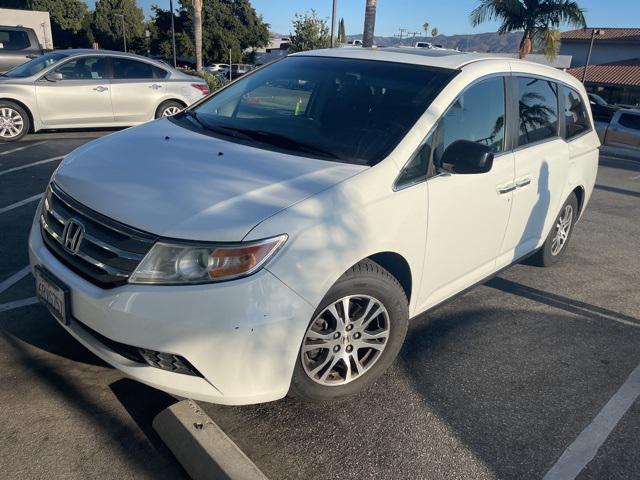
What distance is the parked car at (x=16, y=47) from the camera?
13977 millimetres

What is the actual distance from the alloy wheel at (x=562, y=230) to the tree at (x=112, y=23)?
193ft

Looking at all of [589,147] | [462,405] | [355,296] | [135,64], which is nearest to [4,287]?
[355,296]

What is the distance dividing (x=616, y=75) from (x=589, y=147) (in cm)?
4136

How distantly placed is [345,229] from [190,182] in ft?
2.54

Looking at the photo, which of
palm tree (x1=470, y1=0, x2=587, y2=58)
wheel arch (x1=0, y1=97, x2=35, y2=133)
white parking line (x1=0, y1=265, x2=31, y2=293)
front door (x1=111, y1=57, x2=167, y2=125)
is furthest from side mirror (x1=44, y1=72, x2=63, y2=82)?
palm tree (x1=470, y1=0, x2=587, y2=58)

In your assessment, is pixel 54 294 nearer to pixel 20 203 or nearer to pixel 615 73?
pixel 20 203

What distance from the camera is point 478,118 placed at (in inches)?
136

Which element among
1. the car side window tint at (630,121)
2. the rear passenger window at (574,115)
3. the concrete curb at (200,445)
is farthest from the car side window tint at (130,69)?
the car side window tint at (630,121)

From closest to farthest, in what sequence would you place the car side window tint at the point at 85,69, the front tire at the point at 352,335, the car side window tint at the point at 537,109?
1. the front tire at the point at 352,335
2. the car side window tint at the point at 537,109
3. the car side window tint at the point at 85,69

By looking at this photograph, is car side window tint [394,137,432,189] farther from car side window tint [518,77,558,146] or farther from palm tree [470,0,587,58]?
palm tree [470,0,587,58]

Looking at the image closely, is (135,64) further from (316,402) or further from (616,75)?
(616,75)

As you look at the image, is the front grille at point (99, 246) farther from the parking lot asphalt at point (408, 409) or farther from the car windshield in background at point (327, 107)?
the car windshield in background at point (327, 107)

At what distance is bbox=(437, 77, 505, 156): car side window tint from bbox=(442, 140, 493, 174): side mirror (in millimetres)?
Result: 91

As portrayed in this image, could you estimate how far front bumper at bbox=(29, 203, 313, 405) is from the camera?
88.4 inches
